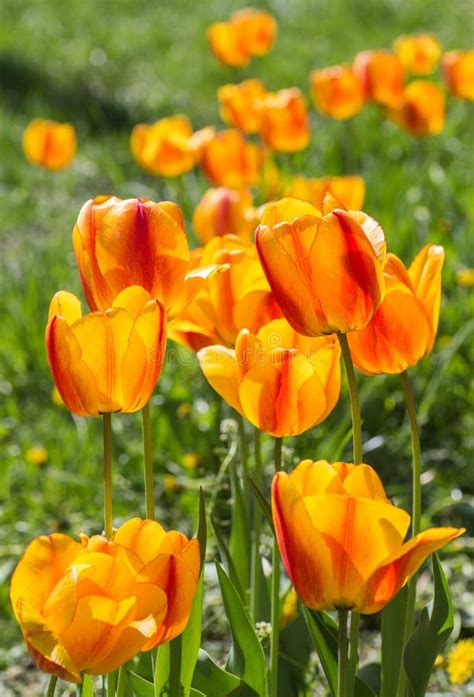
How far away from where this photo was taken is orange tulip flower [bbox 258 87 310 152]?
9.30 feet

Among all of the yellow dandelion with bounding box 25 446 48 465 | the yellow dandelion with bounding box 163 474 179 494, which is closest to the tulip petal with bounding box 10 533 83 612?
the yellow dandelion with bounding box 163 474 179 494

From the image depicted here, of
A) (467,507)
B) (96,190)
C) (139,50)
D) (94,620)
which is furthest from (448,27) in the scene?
(94,620)

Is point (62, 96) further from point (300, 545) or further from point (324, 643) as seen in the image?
point (300, 545)

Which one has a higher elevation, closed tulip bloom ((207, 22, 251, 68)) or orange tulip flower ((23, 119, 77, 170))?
closed tulip bloom ((207, 22, 251, 68))

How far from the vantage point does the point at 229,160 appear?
8.93 feet

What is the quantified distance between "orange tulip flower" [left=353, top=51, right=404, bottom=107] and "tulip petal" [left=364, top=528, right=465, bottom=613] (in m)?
2.34

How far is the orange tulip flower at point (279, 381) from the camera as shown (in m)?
1.17

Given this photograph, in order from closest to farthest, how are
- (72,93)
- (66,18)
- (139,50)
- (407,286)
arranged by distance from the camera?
(407,286) → (72,93) → (139,50) → (66,18)

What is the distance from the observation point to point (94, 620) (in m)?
0.96

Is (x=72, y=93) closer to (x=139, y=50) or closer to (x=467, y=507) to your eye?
(x=139, y=50)

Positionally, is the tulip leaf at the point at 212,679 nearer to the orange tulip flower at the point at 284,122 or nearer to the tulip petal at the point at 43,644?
the tulip petal at the point at 43,644

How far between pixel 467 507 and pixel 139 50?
416cm

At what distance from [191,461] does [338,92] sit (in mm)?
1301

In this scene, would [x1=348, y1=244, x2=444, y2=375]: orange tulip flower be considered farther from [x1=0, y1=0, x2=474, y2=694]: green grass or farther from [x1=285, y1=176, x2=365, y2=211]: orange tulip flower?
[x1=285, y1=176, x2=365, y2=211]: orange tulip flower
